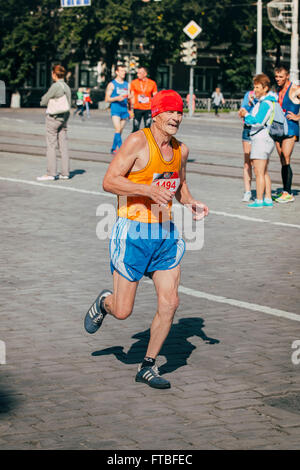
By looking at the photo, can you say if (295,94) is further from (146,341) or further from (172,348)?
(172,348)

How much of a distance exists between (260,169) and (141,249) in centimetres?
722

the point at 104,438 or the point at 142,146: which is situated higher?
the point at 142,146

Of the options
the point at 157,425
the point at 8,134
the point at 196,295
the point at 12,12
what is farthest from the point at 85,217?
the point at 12,12

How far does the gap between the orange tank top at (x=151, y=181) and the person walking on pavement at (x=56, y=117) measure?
9031mm

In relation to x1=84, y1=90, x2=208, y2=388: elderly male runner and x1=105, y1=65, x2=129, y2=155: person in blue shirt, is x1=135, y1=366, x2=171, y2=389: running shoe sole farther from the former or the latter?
x1=105, y1=65, x2=129, y2=155: person in blue shirt

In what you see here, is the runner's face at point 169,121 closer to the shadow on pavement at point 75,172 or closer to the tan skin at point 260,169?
the tan skin at point 260,169

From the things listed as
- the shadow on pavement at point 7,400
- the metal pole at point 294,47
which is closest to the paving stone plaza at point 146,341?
the shadow on pavement at point 7,400

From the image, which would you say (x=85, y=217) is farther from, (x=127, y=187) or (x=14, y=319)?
(x=127, y=187)

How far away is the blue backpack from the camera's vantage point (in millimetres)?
12289

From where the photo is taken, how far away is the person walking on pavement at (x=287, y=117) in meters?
12.9
